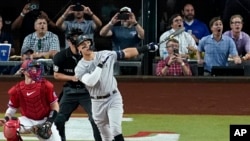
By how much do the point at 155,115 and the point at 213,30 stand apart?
1794mm

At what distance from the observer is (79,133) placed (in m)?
12.7

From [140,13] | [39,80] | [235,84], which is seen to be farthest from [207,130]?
[39,80]

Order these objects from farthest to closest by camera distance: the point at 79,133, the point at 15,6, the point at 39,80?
the point at 15,6, the point at 79,133, the point at 39,80

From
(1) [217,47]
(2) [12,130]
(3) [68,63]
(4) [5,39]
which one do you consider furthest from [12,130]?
(1) [217,47]

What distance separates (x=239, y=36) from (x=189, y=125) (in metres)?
1.81

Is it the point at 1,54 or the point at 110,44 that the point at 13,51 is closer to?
the point at 1,54

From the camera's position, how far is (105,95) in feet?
34.5

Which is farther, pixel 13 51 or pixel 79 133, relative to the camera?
pixel 13 51

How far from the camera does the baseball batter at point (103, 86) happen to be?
1037 centimetres

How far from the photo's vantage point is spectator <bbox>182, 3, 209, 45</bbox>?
1433 cm

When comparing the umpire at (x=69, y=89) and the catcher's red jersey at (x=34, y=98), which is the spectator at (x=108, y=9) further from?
the catcher's red jersey at (x=34, y=98)

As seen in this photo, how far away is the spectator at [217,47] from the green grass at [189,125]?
962 mm

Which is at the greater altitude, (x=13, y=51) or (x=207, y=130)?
(x=13, y=51)

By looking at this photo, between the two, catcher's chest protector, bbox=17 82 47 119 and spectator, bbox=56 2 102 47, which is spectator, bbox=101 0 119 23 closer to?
spectator, bbox=56 2 102 47
